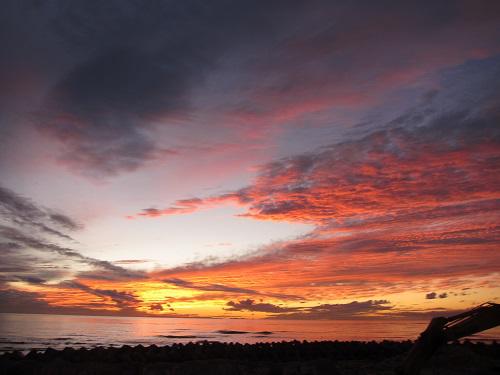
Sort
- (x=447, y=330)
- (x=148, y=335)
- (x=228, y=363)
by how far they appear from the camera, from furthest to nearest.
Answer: (x=148, y=335), (x=228, y=363), (x=447, y=330)

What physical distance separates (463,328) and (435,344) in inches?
29.2

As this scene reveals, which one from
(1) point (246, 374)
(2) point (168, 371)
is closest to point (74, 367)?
(2) point (168, 371)

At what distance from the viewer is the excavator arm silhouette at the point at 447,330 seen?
10.0 metres

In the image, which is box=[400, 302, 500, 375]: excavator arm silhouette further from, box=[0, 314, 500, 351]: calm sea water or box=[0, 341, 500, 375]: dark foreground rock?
box=[0, 314, 500, 351]: calm sea water

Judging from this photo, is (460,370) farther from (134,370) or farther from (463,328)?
(134,370)

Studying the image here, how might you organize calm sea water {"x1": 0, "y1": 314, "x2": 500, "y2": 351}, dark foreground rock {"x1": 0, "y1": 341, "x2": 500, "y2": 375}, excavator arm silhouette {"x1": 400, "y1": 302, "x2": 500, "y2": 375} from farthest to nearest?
calm sea water {"x1": 0, "y1": 314, "x2": 500, "y2": 351}, dark foreground rock {"x1": 0, "y1": 341, "x2": 500, "y2": 375}, excavator arm silhouette {"x1": 400, "y1": 302, "x2": 500, "y2": 375}

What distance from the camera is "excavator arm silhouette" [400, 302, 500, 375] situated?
1004cm

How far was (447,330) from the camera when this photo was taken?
10227mm

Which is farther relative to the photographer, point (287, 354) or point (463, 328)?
point (287, 354)

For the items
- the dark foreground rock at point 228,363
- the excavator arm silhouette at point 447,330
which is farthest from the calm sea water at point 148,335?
the excavator arm silhouette at point 447,330

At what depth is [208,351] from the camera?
32.3 m

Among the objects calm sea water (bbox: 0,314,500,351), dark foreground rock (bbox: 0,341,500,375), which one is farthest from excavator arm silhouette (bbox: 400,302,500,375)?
calm sea water (bbox: 0,314,500,351)

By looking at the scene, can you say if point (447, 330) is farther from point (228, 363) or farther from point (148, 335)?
point (148, 335)

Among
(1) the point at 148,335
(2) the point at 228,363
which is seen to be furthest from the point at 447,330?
(1) the point at 148,335
